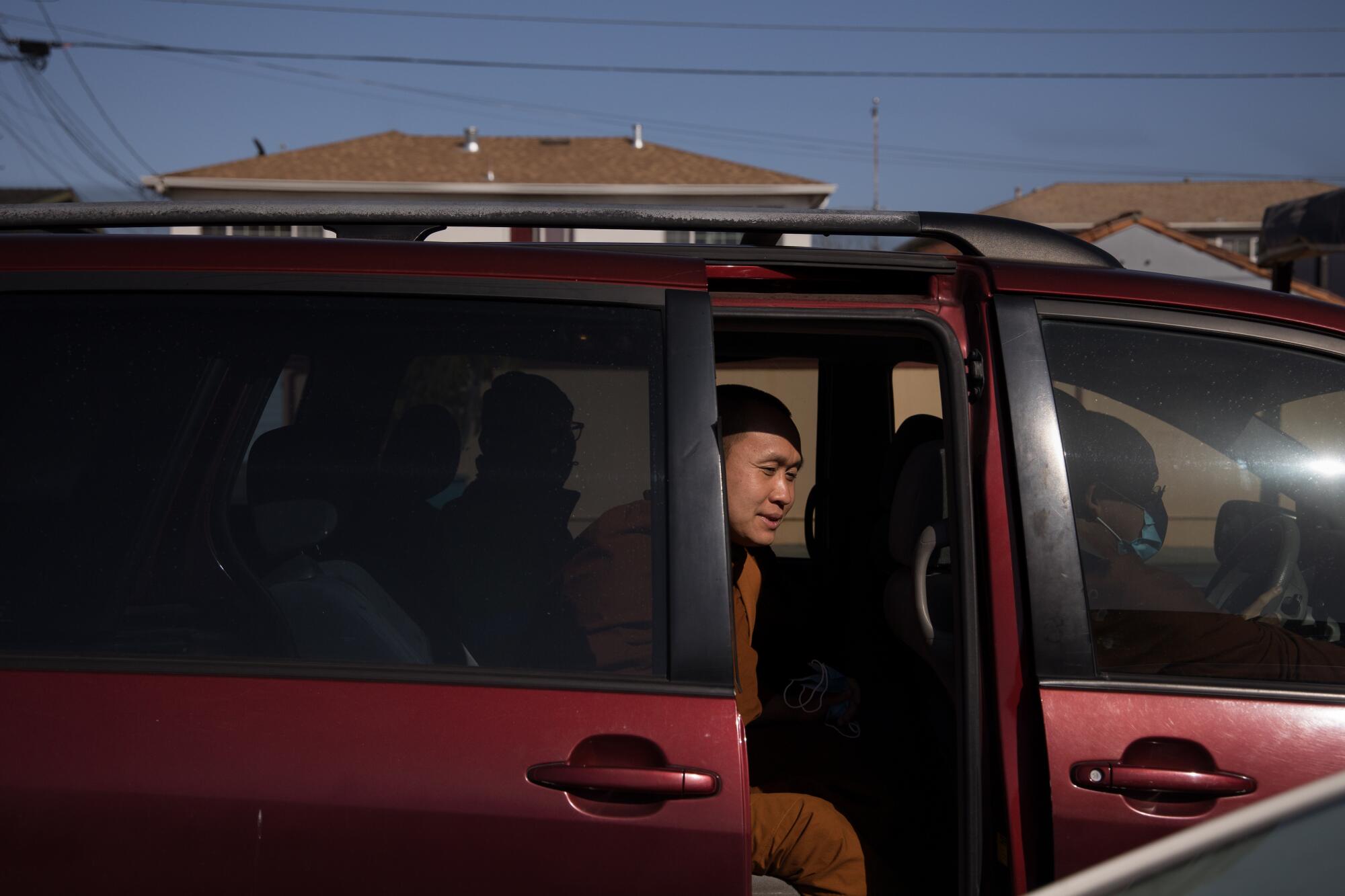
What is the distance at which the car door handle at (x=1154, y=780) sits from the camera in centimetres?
188

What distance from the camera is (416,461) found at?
199 cm

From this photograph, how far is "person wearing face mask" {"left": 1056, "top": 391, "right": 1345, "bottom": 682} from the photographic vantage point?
6.56ft

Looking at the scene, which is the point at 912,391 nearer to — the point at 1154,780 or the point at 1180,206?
the point at 1154,780

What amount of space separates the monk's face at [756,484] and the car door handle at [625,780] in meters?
1.01

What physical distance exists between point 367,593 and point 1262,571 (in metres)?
1.60

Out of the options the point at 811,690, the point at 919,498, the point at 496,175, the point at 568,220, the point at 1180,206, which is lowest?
the point at 811,690

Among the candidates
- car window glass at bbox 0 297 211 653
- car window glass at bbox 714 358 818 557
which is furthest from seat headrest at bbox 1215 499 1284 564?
car window glass at bbox 0 297 211 653

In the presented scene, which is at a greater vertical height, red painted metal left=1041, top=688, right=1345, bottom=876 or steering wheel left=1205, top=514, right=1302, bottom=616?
steering wheel left=1205, top=514, right=1302, bottom=616

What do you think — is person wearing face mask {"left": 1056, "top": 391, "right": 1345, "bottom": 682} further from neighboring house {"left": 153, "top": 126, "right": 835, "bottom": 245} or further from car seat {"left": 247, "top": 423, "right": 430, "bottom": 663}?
neighboring house {"left": 153, "top": 126, "right": 835, "bottom": 245}

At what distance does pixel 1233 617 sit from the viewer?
2.07 metres

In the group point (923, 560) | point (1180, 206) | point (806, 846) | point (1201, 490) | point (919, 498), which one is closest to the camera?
point (1201, 490)

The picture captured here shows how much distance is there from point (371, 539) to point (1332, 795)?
1419mm

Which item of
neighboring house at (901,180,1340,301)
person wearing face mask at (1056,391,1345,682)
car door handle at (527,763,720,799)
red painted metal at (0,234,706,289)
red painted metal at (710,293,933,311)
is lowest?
car door handle at (527,763,720,799)

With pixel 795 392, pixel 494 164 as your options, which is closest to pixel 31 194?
pixel 494 164
